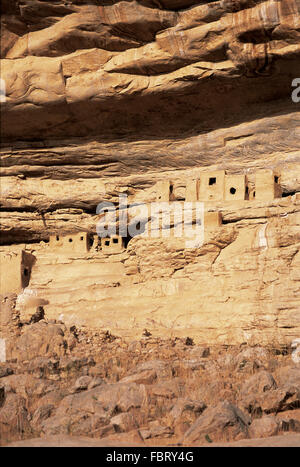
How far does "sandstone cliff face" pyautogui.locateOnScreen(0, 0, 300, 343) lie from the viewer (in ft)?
44.5

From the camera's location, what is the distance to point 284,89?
16.6m

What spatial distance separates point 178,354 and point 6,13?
11.7 m

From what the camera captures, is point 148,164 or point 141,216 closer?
point 141,216

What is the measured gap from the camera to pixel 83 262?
19.0 metres

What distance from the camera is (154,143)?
19.2 metres

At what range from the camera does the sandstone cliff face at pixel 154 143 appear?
13.6m

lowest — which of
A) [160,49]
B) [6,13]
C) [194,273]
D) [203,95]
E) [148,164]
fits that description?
[194,273]

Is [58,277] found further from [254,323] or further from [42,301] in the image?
[254,323]

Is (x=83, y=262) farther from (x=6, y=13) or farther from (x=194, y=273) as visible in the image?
(x=6, y=13)

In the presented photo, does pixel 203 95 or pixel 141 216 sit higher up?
pixel 203 95
